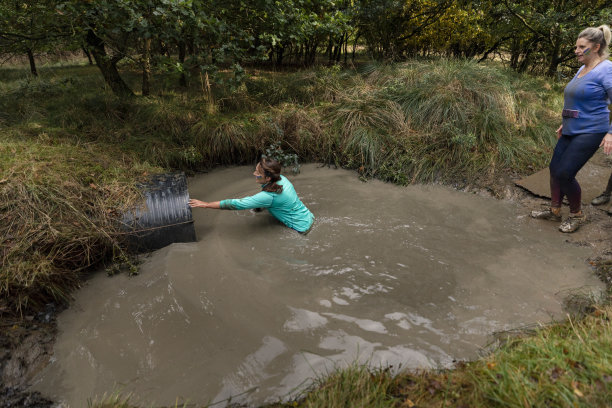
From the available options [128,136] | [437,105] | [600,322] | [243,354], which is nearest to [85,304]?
[243,354]

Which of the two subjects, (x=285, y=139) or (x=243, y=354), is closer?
(x=243, y=354)

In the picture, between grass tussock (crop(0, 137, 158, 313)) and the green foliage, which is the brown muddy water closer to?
grass tussock (crop(0, 137, 158, 313))

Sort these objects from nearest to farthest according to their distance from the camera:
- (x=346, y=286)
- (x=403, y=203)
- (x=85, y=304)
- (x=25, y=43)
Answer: (x=85, y=304), (x=346, y=286), (x=403, y=203), (x=25, y=43)

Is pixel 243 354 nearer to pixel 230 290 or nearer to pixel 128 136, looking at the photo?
pixel 230 290

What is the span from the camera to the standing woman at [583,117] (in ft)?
10.8

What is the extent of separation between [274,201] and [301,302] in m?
1.35

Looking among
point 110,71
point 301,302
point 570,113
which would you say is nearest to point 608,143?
point 570,113

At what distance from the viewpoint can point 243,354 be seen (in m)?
2.65

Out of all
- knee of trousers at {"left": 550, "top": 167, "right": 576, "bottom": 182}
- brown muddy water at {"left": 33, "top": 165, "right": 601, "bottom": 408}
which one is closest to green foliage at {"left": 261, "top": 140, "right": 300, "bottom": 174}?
brown muddy water at {"left": 33, "top": 165, "right": 601, "bottom": 408}

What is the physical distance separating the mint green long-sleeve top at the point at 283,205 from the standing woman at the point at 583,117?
3.16 m

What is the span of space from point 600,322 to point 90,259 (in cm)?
469

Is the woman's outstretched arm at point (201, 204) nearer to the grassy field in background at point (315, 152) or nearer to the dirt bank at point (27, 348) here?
the grassy field in background at point (315, 152)

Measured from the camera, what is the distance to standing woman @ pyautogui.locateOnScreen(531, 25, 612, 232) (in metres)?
3.29

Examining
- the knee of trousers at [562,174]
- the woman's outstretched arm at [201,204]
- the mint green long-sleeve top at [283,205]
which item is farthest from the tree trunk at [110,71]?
the knee of trousers at [562,174]
